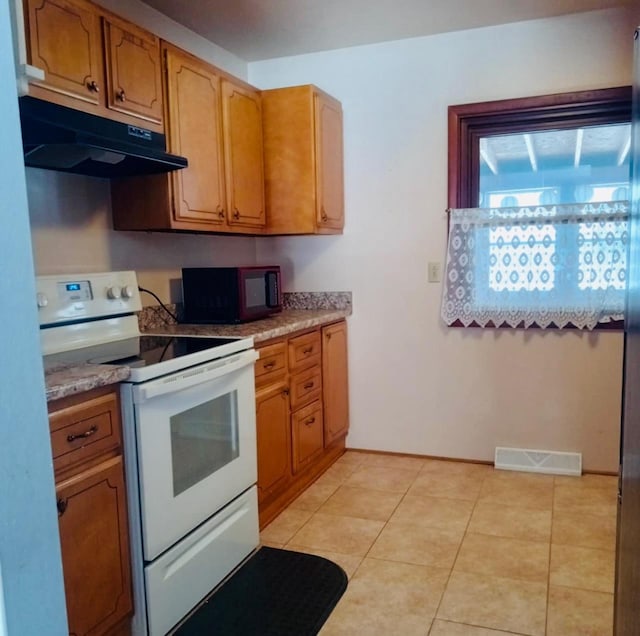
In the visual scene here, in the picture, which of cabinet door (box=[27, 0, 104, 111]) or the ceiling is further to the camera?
the ceiling

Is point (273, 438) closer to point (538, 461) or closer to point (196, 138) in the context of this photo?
point (196, 138)

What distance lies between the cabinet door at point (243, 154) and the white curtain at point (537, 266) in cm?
108

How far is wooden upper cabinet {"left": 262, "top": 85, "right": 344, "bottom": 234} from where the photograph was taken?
301 centimetres

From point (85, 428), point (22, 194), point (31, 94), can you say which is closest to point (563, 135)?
point (31, 94)

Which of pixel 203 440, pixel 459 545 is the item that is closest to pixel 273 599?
pixel 203 440

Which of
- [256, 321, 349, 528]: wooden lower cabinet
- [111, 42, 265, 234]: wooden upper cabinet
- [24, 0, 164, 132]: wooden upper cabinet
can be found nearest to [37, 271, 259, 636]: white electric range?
[256, 321, 349, 528]: wooden lower cabinet

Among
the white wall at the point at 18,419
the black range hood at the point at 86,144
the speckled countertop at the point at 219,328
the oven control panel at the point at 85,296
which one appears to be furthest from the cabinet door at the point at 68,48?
the white wall at the point at 18,419

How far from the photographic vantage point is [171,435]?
1.82 m

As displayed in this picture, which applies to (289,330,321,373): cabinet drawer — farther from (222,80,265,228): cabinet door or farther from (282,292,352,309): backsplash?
(222,80,265,228): cabinet door

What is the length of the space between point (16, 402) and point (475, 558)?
2117mm

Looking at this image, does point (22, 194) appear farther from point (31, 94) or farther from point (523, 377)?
point (523, 377)

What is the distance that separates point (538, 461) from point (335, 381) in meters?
1.21

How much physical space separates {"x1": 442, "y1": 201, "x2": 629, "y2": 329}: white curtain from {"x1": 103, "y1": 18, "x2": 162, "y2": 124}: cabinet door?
168 centimetres

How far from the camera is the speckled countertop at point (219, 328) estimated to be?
1523mm
